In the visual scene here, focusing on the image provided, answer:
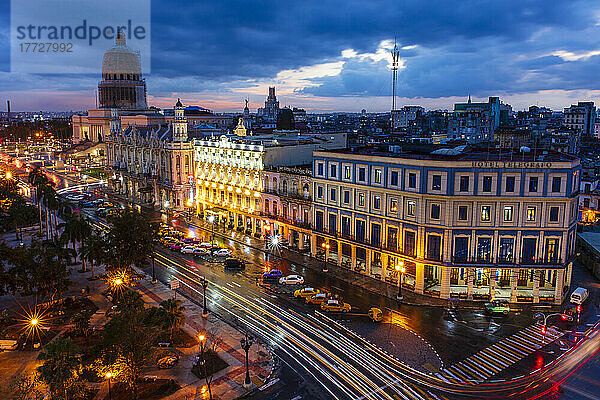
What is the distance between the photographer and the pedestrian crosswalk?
3928 cm

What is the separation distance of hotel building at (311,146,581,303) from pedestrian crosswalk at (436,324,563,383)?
7.72 m

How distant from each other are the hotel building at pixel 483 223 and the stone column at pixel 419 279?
122 millimetres

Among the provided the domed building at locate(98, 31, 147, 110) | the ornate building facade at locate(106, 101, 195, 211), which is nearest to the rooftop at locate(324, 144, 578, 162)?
the ornate building facade at locate(106, 101, 195, 211)

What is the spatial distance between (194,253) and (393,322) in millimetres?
36827

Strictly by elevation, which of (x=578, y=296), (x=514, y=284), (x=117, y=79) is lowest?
(x=578, y=296)

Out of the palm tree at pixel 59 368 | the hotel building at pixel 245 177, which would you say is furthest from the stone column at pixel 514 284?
the palm tree at pixel 59 368

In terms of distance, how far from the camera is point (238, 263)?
6700cm

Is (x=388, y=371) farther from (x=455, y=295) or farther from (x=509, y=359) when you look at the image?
(x=455, y=295)

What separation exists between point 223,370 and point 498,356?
2506 cm

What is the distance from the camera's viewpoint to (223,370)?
40312 millimetres

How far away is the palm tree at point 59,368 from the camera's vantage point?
3080 cm

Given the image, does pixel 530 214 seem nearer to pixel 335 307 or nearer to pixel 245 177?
pixel 335 307

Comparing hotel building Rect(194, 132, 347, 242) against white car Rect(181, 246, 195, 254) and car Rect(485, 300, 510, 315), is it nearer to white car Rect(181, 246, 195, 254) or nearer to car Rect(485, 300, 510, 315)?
white car Rect(181, 246, 195, 254)

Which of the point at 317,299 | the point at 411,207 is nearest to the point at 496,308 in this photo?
the point at 411,207
